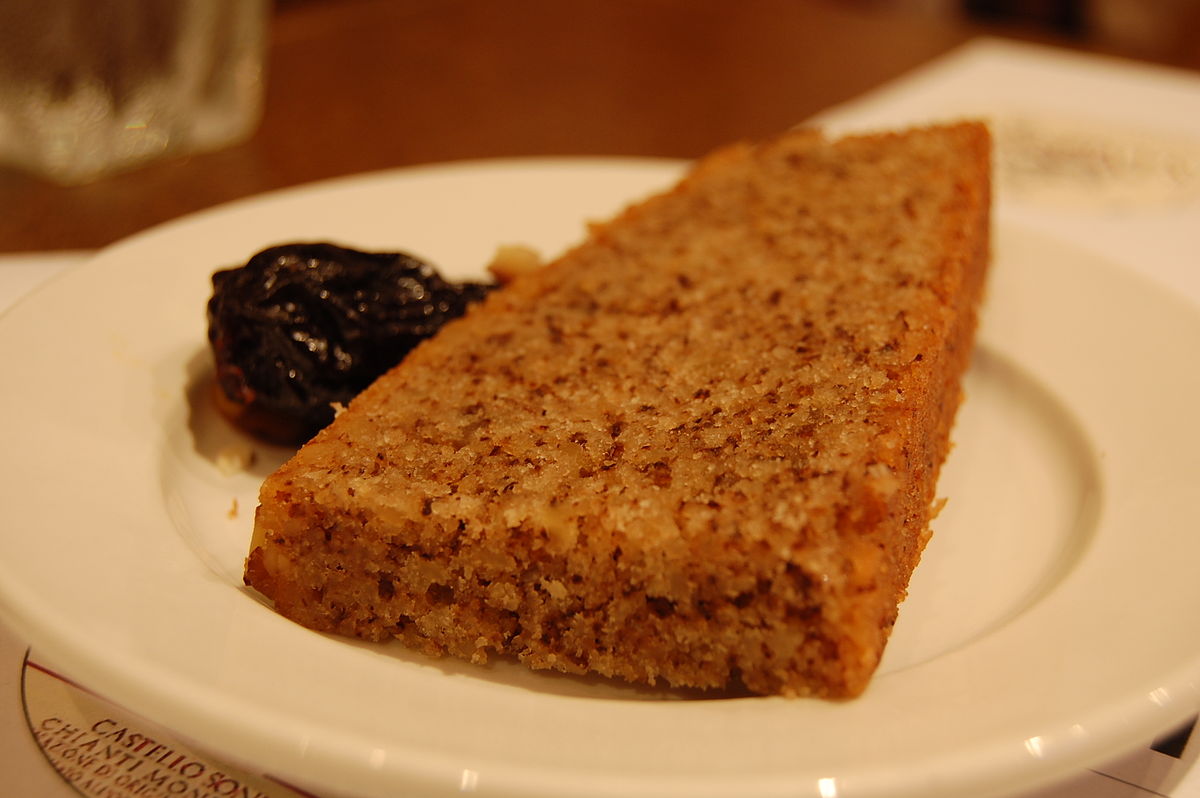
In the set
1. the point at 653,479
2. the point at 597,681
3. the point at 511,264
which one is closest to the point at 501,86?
the point at 511,264

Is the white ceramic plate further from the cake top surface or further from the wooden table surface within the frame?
the wooden table surface

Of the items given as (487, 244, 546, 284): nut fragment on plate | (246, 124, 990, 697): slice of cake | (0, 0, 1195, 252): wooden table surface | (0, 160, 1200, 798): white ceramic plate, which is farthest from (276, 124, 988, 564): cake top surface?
(0, 0, 1195, 252): wooden table surface

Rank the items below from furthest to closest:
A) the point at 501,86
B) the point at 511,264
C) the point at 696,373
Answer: the point at 501,86
the point at 511,264
the point at 696,373

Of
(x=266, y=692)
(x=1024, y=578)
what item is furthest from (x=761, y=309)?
(x=266, y=692)

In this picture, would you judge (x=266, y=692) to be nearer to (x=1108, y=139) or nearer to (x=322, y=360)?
(x=322, y=360)

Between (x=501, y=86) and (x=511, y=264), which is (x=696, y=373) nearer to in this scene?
(x=511, y=264)
